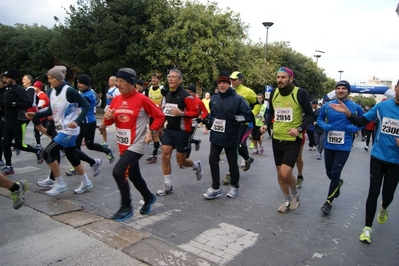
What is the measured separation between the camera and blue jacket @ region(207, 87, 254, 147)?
5.19m

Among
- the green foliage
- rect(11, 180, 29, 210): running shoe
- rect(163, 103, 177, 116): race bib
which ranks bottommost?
rect(11, 180, 29, 210): running shoe

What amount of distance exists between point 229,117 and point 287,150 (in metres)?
1.05

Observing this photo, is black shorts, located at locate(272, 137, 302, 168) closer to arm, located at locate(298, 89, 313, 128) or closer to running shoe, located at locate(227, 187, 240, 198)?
arm, located at locate(298, 89, 313, 128)

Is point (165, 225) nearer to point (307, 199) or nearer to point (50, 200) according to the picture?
point (50, 200)

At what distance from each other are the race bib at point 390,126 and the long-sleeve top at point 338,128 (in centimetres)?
88

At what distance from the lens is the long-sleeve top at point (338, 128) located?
4.84m

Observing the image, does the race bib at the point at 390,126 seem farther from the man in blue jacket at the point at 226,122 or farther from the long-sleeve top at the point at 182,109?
the long-sleeve top at the point at 182,109

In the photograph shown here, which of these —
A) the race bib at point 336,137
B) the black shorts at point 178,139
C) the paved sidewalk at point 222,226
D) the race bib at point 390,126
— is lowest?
the paved sidewalk at point 222,226

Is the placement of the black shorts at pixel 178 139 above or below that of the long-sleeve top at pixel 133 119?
below

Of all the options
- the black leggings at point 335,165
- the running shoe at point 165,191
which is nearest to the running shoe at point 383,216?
the black leggings at point 335,165

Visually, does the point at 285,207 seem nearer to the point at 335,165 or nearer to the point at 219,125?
the point at 335,165

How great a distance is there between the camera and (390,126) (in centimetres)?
388

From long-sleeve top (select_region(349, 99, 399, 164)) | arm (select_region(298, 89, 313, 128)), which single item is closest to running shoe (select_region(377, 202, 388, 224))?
long-sleeve top (select_region(349, 99, 399, 164))

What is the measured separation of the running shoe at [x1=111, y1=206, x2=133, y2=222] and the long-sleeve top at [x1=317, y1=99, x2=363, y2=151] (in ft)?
9.96
